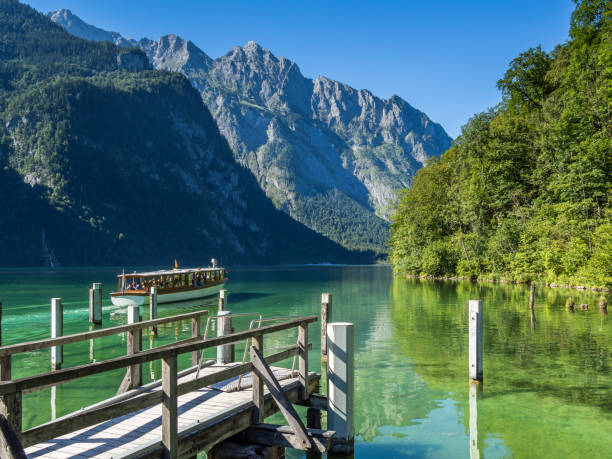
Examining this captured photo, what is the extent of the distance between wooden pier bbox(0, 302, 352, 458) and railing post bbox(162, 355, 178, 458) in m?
0.01

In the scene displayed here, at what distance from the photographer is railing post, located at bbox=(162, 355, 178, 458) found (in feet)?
19.3

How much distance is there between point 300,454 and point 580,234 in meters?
41.2

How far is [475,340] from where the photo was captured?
12.6 m

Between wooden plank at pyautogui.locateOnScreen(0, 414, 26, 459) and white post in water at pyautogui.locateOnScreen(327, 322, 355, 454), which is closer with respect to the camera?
wooden plank at pyautogui.locateOnScreen(0, 414, 26, 459)

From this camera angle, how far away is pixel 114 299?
118 feet

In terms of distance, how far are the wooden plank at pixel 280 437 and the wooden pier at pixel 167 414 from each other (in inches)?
0.5

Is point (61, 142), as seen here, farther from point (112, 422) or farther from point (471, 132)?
point (112, 422)

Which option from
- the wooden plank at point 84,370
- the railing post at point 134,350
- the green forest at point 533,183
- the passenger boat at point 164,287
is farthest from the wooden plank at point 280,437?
the green forest at point 533,183

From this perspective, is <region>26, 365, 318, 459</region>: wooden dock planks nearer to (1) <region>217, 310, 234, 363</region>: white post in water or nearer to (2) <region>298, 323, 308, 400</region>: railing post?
(2) <region>298, 323, 308, 400</region>: railing post

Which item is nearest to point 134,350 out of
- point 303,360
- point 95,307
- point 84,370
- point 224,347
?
point 224,347

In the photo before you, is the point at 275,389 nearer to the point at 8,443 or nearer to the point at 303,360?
the point at 303,360

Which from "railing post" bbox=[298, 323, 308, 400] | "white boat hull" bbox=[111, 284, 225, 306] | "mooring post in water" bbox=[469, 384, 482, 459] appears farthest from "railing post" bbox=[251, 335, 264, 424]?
"white boat hull" bbox=[111, 284, 225, 306]

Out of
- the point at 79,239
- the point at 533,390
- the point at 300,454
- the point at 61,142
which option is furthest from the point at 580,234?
the point at 61,142

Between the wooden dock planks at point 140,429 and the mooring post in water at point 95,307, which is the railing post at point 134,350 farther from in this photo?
the mooring post in water at point 95,307
